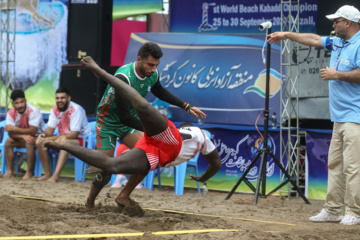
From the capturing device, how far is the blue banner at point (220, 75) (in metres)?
9.41

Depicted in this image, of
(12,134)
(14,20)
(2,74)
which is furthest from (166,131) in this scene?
(2,74)

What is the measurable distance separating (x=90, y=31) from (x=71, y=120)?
1.65 m

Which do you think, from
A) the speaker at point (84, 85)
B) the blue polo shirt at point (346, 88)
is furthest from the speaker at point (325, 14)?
the speaker at point (84, 85)

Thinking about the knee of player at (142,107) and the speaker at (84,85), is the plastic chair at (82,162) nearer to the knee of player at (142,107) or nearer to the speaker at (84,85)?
the speaker at (84,85)

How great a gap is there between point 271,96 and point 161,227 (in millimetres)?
4359

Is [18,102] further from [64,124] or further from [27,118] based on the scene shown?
[64,124]

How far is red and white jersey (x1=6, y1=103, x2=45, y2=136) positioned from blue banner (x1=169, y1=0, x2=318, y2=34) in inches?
119

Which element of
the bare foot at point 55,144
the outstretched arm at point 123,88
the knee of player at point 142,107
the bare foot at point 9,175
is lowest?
the bare foot at point 9,175

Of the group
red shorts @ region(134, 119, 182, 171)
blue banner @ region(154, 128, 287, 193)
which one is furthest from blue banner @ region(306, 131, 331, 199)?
red shorts @ region(134, 119, 182, 171)

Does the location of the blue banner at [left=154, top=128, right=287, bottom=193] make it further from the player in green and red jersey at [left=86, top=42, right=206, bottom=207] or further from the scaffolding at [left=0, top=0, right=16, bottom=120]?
the scaffolding at [left=0, top=0, right=16, bottom=120]

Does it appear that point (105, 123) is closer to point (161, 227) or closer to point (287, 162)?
point (161, 227)

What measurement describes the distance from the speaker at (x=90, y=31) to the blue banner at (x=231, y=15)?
150 cm

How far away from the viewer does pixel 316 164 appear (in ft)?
28.5

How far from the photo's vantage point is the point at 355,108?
624cm
